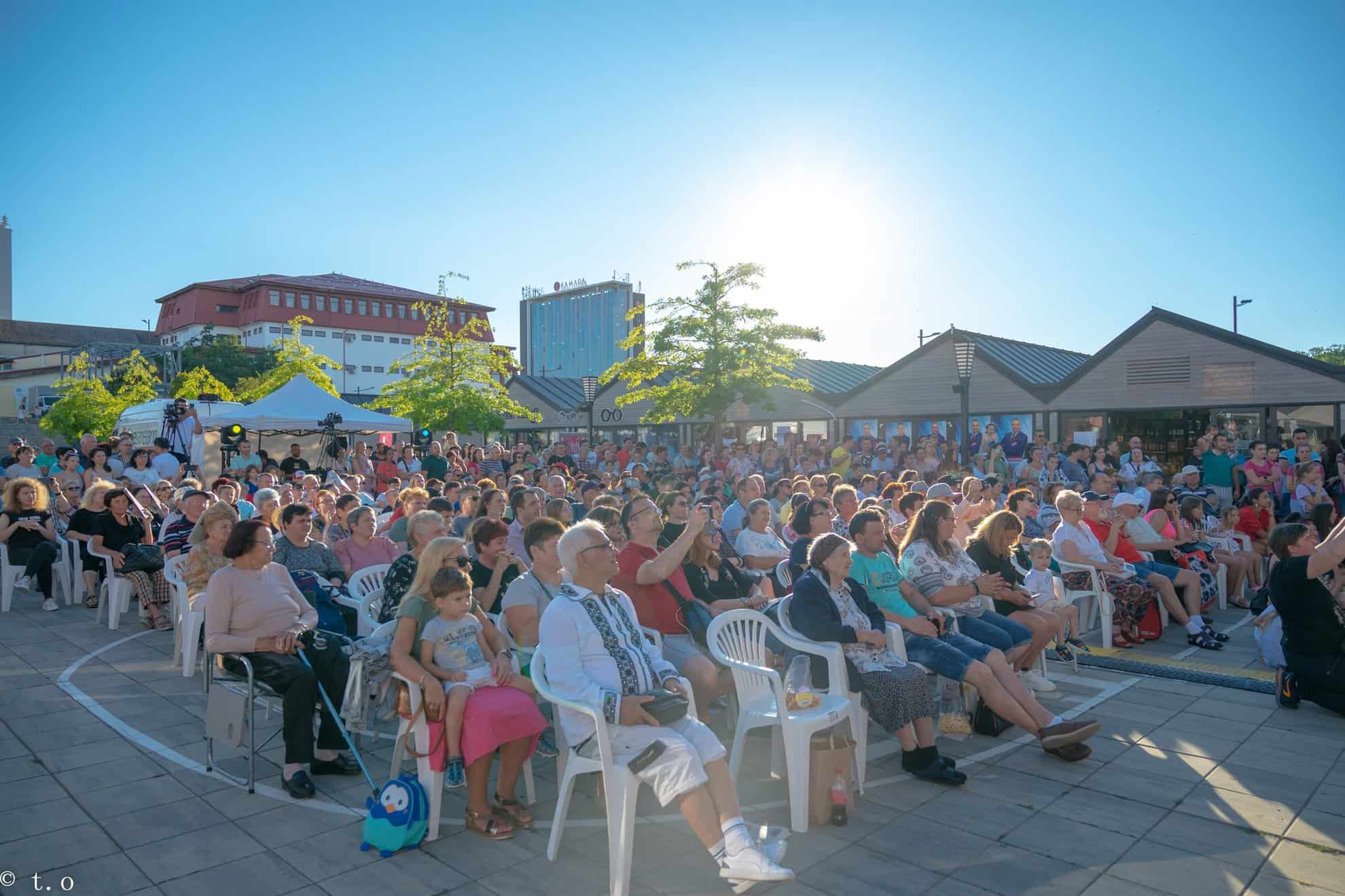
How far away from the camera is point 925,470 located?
1456 centimetres

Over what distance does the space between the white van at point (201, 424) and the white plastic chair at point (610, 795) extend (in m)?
12.8

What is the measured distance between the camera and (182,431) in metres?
14.8

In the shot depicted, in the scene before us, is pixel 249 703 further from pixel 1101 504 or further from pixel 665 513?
pixel 1101 504

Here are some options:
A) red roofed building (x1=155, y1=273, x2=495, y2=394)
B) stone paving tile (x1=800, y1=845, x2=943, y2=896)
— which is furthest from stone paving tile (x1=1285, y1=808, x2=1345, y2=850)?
red roofed building (x1=155, y1=273, x2=495, y2=394)

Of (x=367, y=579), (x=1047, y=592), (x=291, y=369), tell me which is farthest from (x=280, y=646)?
(x=291, y=369)

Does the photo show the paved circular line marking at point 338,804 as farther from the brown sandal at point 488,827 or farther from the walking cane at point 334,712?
the walking cane at point 334,712

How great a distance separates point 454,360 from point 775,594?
2439cm

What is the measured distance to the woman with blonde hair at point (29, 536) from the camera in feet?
28.6

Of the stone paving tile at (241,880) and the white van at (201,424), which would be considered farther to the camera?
the white van at (201,424)

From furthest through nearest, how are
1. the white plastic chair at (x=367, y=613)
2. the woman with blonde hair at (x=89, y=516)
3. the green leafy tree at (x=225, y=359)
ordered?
1. the green leafy tree at (x=225, y=359)
2. the woman with blonde hair at (x=89, y=516)
3. the white plastic chair at (x=367, y=613)

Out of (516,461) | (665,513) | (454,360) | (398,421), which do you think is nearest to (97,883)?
(665,513)

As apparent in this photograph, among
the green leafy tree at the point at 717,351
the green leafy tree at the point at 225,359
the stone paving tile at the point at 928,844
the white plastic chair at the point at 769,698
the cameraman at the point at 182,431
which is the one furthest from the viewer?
the green leafy tree at the point at 225,359

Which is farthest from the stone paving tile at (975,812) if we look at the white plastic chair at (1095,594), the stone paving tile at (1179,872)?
the white plastic chair at (1095,594)

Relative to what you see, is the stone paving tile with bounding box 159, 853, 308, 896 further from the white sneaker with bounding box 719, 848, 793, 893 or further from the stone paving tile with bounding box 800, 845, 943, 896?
the stone paving tile with bounding box 800, 845, 943, 896
